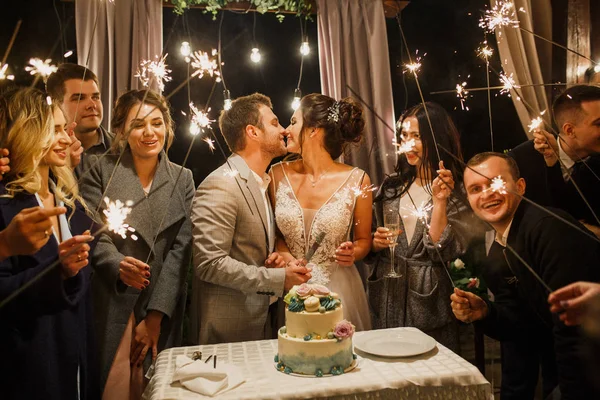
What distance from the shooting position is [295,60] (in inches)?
156

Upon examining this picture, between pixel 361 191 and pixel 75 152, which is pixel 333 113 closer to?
pixel 361 191

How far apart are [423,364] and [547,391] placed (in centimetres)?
64

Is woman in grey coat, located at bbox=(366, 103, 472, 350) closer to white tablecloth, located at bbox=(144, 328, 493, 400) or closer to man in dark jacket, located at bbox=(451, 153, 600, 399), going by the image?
man in dark jacket, located at bbox=(451, 153, 600, 399)

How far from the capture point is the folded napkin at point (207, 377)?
1.58 meters

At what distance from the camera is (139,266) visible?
2100 millimetres

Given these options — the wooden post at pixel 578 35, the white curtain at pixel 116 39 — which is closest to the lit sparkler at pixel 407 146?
the wooden post at pixel 578 35

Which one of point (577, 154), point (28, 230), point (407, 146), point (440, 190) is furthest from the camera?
point (407, 146)

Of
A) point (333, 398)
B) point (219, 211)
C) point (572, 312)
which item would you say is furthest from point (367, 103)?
point (572, 312)

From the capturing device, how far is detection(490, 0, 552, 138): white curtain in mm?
2646

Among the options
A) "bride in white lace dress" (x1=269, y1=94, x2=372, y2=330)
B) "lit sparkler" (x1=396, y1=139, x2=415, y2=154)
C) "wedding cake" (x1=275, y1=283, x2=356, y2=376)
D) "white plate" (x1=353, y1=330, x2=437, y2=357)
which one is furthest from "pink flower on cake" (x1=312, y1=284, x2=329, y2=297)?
"lit sparkler" (x1=396, y1=139, x2=415, y2=154)

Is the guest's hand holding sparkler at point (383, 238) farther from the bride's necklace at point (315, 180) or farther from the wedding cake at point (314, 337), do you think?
the wedding cake at point (314, 337)

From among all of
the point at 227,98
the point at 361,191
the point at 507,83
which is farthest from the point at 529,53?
the point at 227,98

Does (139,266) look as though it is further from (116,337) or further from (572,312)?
(572,312)

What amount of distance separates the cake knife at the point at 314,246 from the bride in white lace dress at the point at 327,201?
12 millimetres
